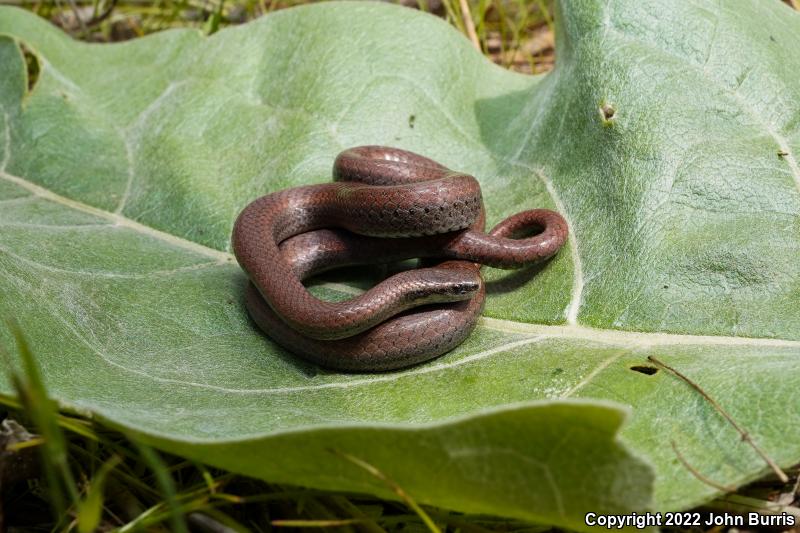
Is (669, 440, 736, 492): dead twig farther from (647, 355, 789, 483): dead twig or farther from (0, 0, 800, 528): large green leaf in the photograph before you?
(647, 355, 789, 483): dead twig

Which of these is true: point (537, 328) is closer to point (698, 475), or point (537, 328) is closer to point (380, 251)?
point (380, 251)

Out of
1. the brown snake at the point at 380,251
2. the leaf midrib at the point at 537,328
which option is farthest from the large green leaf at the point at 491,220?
the brown snake at the point at 380,251

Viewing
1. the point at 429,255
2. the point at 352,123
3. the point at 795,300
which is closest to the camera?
the point at 795,300

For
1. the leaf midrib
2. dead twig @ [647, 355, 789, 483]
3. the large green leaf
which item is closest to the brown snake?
the large green leaf

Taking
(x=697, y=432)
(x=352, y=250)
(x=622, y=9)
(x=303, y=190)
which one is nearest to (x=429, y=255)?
(x=352, y=250)

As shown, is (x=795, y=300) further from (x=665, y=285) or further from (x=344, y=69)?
(x=344, y=69)
